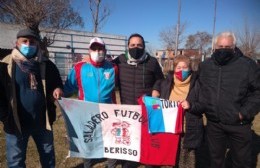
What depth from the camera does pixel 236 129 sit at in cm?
404

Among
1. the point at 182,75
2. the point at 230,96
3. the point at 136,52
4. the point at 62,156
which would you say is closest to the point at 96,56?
the point at 136,52

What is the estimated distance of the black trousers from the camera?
4051 mm

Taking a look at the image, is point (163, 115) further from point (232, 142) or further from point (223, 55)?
point (223, 55)

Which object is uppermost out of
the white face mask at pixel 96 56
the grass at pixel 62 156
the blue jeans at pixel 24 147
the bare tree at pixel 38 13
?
the bare tree at pixel 38 13

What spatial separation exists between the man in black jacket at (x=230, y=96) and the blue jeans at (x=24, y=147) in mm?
2175

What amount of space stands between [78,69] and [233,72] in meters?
2.33

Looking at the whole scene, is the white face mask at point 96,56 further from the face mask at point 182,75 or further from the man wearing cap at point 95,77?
the face mask at point 182,75

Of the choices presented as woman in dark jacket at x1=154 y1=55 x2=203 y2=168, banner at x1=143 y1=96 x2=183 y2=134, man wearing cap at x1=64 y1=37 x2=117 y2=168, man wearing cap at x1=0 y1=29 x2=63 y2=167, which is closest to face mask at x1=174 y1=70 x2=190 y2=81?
woman in dark jacket at x1=154 y1=55 x2=203 y2=168

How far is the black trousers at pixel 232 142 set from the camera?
13.3 feet

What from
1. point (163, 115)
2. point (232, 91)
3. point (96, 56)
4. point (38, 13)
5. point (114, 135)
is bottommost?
point (114, 135)

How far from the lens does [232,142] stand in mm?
4195

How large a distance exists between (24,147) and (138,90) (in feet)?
6.27

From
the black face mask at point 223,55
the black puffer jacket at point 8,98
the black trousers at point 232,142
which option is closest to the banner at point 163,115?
the black trousers at point 232,142

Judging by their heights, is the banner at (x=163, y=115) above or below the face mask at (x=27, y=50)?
below
